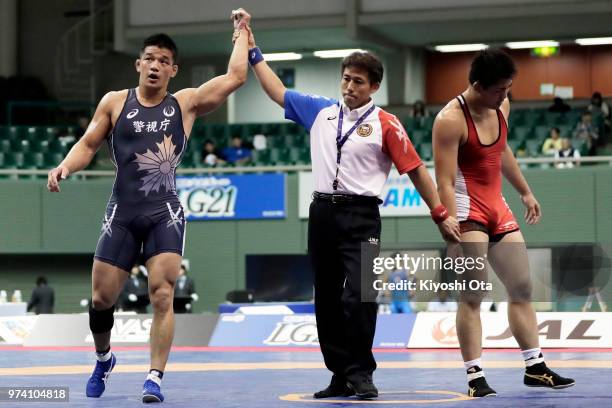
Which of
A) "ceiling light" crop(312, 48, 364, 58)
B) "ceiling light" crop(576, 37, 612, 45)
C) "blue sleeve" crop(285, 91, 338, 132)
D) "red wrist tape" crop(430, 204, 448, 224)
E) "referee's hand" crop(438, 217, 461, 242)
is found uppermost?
"ceiling light" crop(576, 37, 612, 45)

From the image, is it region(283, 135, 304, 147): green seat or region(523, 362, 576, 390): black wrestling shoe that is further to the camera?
region(283, 135, 304, 147): green seat

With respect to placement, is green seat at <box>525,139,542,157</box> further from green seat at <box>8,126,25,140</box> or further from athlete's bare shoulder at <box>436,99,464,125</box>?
athlete's bare shoulder at <box>436,99,464,125</box>

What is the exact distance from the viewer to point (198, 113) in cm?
727

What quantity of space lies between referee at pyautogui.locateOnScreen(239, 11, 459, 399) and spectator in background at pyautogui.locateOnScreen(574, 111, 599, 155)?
14.6 metres

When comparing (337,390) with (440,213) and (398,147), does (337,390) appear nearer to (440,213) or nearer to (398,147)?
(440,213)

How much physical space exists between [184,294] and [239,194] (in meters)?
2.44

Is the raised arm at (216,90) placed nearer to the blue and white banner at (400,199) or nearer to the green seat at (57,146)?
the blue and white banner at (400,199)

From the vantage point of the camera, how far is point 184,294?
67.8 feet

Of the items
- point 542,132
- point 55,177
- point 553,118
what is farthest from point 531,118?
point 55,177

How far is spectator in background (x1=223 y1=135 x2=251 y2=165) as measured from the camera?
22719 mm

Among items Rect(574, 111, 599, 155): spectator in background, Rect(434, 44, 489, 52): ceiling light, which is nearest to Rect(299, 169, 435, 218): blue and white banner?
Rect(574, 111, 599, 155): spectator in background

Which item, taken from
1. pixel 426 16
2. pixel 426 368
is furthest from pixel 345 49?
pixel 426 368

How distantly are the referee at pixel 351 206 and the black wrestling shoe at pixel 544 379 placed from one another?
0.95 m

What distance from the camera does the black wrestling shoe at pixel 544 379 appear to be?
692 cm
